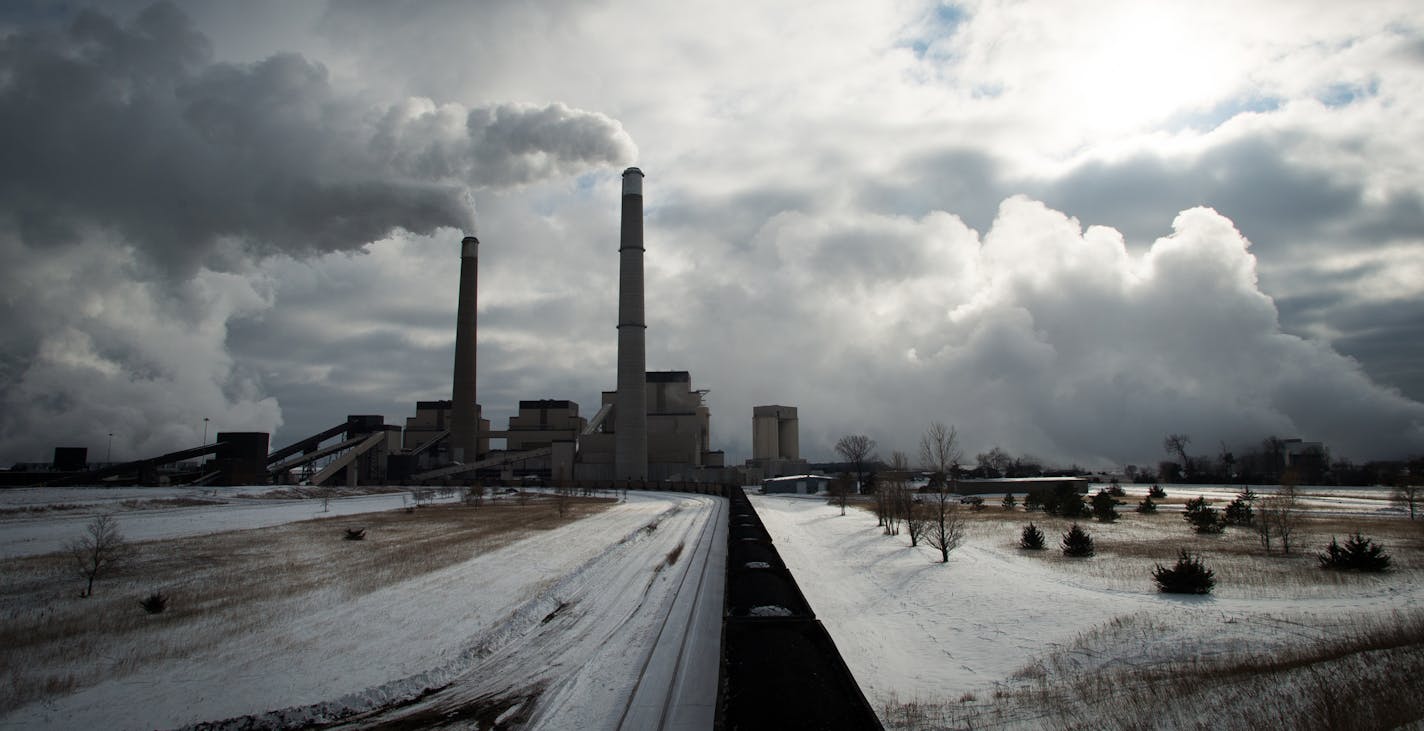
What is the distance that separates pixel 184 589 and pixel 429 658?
1028cm

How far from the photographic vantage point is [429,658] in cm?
1140

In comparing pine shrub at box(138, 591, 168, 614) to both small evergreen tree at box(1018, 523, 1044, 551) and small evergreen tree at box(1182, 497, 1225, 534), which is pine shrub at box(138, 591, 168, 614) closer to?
small evergreen tree at box(1018, 523, 1044, 551)

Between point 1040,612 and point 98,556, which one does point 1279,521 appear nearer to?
point 1040,612

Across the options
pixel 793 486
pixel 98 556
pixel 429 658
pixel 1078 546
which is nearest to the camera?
pixel 429 658

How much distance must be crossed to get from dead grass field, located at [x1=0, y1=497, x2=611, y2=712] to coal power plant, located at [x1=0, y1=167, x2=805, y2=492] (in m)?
30.2

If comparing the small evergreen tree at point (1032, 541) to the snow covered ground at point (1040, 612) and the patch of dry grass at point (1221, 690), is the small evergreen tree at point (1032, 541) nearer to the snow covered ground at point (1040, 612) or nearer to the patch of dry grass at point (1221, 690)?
the snow covered ground at point (1040, 612)

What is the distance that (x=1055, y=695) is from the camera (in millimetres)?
9461

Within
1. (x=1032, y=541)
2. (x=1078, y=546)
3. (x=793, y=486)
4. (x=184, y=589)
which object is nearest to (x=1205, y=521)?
(x=1032, y=541)

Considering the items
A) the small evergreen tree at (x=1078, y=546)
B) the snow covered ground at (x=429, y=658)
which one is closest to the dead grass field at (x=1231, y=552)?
the small evergreen tree at (x=1078, y=546)

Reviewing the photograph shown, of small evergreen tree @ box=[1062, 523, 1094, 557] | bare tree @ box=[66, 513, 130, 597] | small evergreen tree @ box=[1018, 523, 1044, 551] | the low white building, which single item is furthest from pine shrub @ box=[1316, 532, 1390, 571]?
the low white building

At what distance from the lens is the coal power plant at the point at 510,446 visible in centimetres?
7006

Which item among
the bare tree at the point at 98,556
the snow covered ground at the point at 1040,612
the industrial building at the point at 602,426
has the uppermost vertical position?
the industrial building at the point at 602,426

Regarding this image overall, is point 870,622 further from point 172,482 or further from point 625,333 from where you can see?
point 172,482

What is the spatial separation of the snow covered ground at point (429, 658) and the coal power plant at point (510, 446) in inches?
1573
